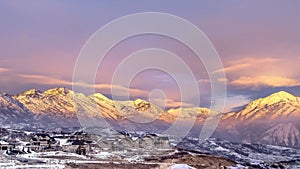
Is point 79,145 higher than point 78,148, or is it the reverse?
point 79,145

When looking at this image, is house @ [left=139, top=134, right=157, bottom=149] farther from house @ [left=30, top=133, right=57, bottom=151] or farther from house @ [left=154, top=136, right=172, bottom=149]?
house @ [left=30, top=133, right=57, bottom=151]

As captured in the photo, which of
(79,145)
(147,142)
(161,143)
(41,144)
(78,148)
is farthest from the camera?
(147,142)

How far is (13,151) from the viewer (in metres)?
A: 132

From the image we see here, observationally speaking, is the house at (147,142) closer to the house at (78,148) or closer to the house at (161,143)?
the house at (161,143)

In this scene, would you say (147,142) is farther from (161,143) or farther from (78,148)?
(78,148)

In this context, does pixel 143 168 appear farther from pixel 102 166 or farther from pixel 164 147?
pixel 164 147

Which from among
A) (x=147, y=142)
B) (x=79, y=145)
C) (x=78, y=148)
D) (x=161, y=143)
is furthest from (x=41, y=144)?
(x=161, y=143)

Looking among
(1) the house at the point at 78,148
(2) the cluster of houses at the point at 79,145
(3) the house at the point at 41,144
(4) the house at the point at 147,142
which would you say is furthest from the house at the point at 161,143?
(3) the house at the point at 41,144

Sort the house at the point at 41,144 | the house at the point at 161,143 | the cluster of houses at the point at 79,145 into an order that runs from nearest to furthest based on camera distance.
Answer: the cluster of houses at the point at 79,145 < the house at the point at 41,144 < the house at the point at 161,143

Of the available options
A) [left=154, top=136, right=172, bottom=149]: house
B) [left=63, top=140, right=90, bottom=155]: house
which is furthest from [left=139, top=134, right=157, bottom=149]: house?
[left=63, top=140, right=90, bottom=155]: house

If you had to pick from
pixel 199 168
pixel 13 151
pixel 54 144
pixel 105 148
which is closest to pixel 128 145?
pixel 105 148

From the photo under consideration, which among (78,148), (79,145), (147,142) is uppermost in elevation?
(79,145)

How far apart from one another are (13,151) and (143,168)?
50.2 meters

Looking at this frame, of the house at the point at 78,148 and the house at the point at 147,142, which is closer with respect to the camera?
the house at the point at 78,148
